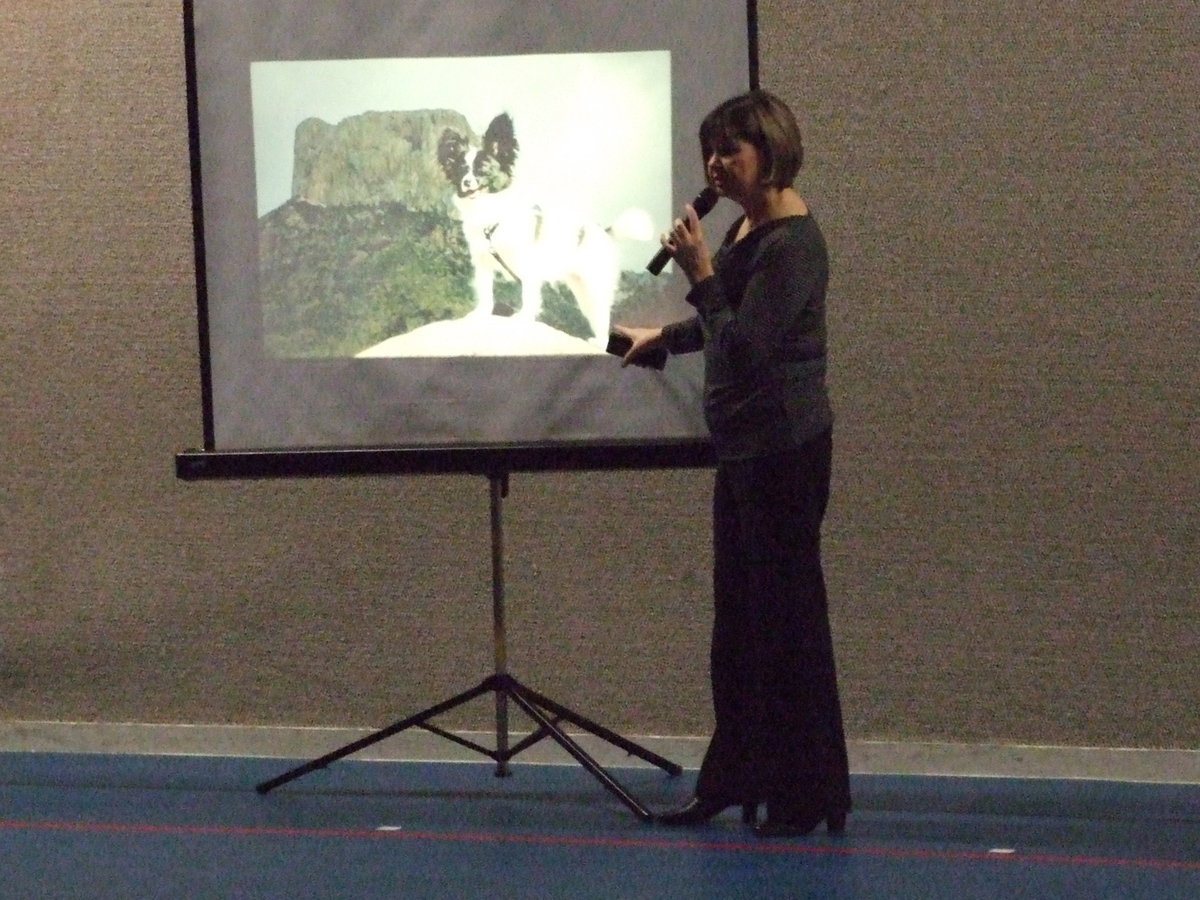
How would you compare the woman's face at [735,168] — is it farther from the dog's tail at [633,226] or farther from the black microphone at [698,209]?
the dog's tail at [633,226]

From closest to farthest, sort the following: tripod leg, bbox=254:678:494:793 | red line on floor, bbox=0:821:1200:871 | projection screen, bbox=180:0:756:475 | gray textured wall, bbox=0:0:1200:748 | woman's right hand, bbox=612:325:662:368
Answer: red line on floor, bbox=0:821:1200:871
woman's right hand, bbox=612:325:662:368
projection screen, bbox=180:0:756:475
tripod leg, bbox=254:678:494:793
gray textured wall, bbox=0:0:1200:748

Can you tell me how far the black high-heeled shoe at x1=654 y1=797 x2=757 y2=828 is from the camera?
112 inches

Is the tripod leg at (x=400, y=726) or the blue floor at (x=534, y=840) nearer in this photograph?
the blue floor at (x=534, y=840)

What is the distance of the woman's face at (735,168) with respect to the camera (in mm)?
2637

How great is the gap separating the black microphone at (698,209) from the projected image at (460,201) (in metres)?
0.23

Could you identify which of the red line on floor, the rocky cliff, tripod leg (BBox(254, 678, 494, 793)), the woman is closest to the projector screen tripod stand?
tripod leg (BBox(254, 678, 494, 793))

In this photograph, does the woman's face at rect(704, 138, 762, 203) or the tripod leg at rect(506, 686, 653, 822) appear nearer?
the woman's face at rect(704, 138, 762, 203)

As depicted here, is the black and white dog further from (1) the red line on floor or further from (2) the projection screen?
(1) the red line on floor

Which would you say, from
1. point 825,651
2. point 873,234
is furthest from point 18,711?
point 873,234

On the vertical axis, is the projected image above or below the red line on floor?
above

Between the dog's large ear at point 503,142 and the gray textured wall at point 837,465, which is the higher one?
the dog's large ear at point 503,142

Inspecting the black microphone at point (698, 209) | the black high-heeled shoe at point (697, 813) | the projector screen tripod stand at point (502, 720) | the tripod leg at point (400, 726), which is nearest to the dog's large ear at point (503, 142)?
the black microphone at point (698, 209)

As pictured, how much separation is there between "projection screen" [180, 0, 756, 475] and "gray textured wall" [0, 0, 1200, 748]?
23.0 inches

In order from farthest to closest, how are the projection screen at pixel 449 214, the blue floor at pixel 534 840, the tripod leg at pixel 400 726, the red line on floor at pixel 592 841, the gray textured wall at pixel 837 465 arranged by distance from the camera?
the gray textured wall at pixel 837 465 → the tripod leg at pixel 400 726 → the projection screen at pixel 449 214 → the red line on floor at pixel 592 841 → the blue floor at pixel 534 840
